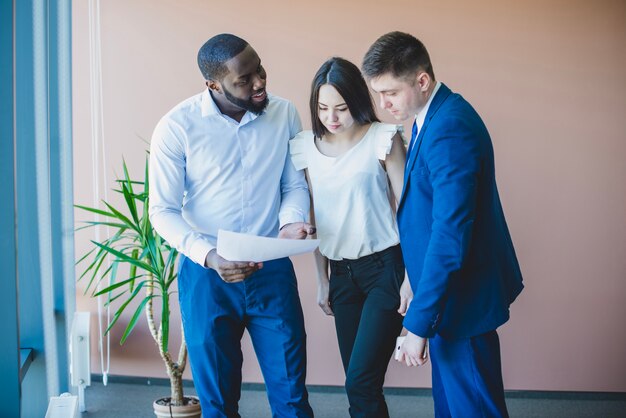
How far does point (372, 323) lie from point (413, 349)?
0.45 m

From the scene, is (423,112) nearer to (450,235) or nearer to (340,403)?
(450,235)

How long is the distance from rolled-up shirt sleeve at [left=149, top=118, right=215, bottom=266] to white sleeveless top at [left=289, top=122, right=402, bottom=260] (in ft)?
1.40

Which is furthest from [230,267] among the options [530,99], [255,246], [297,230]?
[530,99]

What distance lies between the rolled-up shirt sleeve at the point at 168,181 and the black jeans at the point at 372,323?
20.0 inches

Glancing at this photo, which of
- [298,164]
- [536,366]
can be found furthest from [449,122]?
[536,366]

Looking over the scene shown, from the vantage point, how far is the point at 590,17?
13.2 feet

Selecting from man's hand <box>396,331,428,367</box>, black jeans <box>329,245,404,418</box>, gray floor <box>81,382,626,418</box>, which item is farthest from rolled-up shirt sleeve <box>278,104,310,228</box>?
gray floor <box>81,382,626,418</box>

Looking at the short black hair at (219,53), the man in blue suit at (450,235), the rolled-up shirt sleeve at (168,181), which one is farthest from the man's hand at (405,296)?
the short black hair at (219,53)

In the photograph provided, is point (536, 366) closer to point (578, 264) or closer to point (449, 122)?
point (578, 264)

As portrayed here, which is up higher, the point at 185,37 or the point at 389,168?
the point at 185,37

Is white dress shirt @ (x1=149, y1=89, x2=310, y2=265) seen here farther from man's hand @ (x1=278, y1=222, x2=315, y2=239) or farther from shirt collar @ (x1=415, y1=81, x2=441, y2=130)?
shirt collar @ (x1=415, y1=81, x2=441, y2=130)

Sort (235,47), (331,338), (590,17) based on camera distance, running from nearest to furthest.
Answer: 1. (235,47)
2. (590,17)
3. (331,338)

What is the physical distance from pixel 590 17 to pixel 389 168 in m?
2.01

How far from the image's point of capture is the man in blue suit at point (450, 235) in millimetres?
1986
